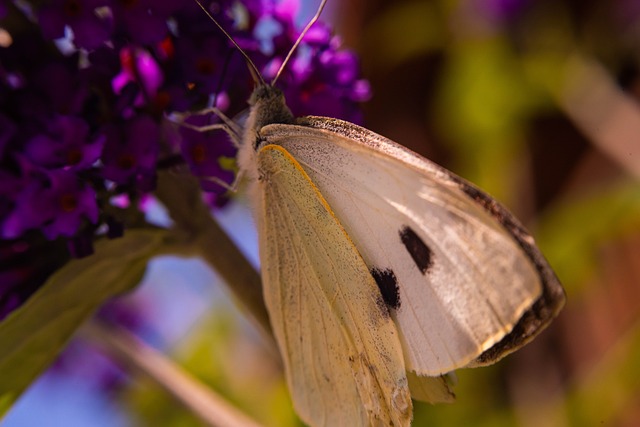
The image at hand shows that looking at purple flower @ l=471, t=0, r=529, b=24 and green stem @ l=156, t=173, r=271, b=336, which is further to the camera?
purple flower @ l=471, t=0, r=529, b=24

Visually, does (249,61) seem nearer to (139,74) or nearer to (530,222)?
(139,74)

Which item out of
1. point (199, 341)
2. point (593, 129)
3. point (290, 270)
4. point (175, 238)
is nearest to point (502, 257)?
point (290, 270)

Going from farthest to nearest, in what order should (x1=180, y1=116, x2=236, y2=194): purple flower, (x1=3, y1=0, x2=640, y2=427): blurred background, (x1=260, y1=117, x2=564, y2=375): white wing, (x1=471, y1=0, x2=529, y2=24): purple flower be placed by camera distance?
(x1=471, y1=0, x2=529, y2=24): purple flower → (x1=3, y1=0, x2=640, y2=427): blurred background → (x1=180, y1=116, x2=236, y2=194): purple flower → (x1=260, y1=117, x2=564, y2=375): white wing

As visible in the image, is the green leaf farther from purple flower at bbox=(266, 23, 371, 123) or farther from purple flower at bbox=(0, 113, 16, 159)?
purple flower at bbox=(266, 23, 371, 123)

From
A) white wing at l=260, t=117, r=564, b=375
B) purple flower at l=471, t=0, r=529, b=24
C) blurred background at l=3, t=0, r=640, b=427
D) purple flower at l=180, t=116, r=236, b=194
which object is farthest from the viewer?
purple flower at l=471, t=0, r=529, b=24

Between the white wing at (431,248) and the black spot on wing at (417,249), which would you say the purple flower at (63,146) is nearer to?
the white wing at (431,248)

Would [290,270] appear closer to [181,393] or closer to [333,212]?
[333,212]

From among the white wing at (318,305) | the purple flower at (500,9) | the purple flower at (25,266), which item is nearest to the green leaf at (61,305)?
the purple flower at (25,266)

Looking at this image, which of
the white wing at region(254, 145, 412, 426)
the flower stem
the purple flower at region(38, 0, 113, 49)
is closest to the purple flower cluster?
the purple flower at region(38, 0, 113, 49)
